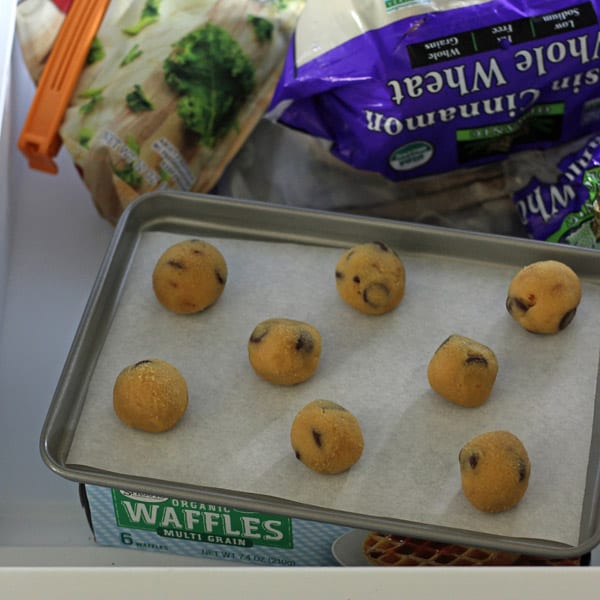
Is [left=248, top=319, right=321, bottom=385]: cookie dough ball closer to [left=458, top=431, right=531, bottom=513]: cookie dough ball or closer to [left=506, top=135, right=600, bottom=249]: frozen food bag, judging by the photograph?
[left=458, top=431, right=531, bottom=513]: cookie dough ball

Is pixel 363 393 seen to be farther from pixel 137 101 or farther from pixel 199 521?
pixel 137 101

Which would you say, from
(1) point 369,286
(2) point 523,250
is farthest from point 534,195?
(1) point 369,286

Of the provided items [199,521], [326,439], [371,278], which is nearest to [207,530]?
[199,521]

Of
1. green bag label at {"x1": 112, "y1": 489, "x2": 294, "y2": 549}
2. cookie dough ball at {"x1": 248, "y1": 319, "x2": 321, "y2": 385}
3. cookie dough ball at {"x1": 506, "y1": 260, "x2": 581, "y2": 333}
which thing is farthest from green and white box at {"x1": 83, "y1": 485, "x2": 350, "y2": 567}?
cookie dough ball at {"x1": 506, "y1": 260, "x2": 581, "y2": 333}

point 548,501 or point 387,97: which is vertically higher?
point 387,97

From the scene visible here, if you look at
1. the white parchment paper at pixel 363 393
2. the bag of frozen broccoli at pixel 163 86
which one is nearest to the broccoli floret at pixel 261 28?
the bag of frozen broccoli at pixel 163 86

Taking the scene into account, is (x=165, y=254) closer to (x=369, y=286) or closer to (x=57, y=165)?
(x=369, y=286)
